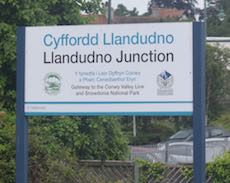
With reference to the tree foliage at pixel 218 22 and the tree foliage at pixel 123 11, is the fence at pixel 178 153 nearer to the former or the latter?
the tree foliage at pixel 218 22

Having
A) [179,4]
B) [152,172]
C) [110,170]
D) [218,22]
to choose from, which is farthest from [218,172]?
[179,4]

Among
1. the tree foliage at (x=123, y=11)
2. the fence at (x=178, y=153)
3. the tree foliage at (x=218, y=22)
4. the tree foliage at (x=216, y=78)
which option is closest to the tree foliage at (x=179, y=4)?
the tree foliage at (x=218, y=22)

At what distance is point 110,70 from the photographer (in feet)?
26.2

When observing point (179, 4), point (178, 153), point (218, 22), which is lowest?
point (178, 153)

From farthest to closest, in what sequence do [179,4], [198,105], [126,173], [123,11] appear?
[123,11] → [179,4] → [126,173] → [198,105]

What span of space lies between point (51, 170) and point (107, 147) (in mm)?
2346

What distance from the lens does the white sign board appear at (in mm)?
7785

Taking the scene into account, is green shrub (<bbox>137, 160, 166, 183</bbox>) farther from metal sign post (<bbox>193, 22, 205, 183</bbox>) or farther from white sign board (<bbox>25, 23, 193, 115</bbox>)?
metal sign post (<bbox>193, 22, 205, 183</bbox>)

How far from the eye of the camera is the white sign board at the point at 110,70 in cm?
779

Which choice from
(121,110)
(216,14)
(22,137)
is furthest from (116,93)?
(216,14)

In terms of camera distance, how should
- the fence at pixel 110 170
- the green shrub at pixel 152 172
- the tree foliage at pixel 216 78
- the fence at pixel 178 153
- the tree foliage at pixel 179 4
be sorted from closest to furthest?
the fence at pixel 110 170
the green shrub at pixel 152 172
the fence at pixel 178 153
the tree foliage at pixel 216 78
the tree foliage at pixel 179 4

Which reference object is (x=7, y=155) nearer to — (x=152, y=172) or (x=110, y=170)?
(x=110, y=170)

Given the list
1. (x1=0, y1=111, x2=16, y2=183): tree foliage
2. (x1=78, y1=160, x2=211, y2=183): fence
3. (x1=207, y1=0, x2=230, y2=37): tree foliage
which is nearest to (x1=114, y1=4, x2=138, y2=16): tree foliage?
(x1=207, y1=0, x2=230, y2=37): tree foliage

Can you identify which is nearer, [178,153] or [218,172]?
[218,172]
